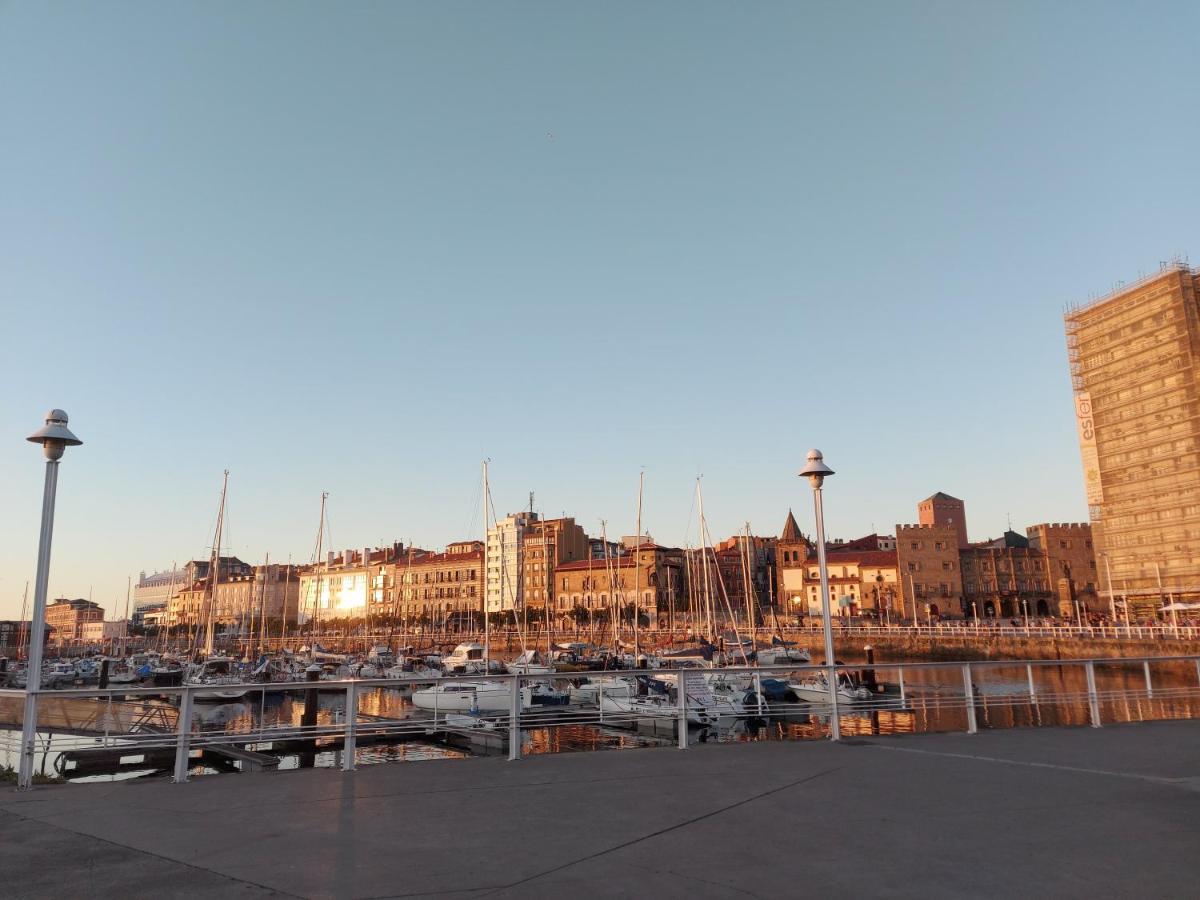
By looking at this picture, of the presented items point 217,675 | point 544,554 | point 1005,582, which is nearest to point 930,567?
point 1005,582

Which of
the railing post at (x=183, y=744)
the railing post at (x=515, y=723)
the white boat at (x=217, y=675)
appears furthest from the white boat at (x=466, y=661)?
the railing post at (x=183, y=744)

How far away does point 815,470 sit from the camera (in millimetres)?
16594

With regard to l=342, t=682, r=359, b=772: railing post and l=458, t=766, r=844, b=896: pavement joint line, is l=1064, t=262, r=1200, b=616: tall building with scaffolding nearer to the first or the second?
l=458, t=766, r=844, b=896: pavement joint line

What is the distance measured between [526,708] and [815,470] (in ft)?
24.7

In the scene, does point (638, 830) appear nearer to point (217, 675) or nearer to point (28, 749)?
point (28, 749)

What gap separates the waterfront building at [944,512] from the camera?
164 metres

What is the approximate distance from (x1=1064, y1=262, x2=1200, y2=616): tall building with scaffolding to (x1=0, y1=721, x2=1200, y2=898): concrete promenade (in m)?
87.4

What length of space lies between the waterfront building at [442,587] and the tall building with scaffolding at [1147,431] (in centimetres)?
10474

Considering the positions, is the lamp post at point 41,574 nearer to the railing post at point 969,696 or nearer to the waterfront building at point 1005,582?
the railing post at point 969,696

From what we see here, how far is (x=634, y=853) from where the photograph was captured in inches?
268

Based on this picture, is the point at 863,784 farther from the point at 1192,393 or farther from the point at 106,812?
the point at 1192,393

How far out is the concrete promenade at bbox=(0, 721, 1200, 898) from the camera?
6016mm

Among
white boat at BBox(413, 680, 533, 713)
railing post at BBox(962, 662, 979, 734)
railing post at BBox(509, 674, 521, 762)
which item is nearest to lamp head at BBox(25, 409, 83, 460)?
railing post at BBox(509, 674, 521, 762)

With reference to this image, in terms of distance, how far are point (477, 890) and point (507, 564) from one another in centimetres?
16671
